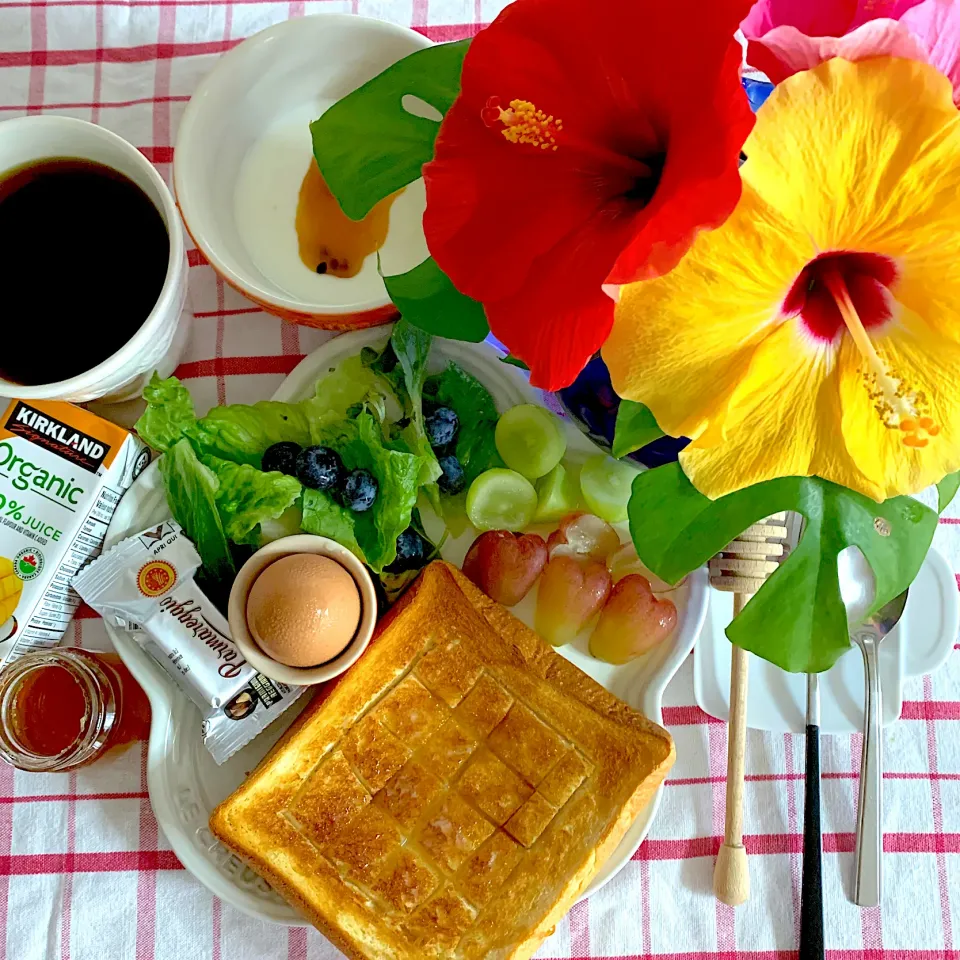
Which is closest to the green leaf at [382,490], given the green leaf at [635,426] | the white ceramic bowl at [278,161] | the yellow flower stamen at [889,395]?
the white ceramic bowl at [278,161]

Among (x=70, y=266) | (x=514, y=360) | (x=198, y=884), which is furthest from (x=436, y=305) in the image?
(x=198, y=884)

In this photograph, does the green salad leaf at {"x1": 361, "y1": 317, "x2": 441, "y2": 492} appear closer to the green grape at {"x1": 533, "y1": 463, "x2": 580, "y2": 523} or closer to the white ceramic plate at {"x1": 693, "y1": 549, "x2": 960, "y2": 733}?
the green grape at {"x1": 533, "y1": 463, "x2": 580, "y2": 523}

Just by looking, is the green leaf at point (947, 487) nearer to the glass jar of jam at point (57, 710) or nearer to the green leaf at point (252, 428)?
the green leaf at point (252, 428)

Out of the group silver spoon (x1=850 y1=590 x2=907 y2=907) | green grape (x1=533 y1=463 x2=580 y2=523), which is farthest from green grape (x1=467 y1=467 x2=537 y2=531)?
silver spoon (x1=850 y1=590 x2=907 y2=907)

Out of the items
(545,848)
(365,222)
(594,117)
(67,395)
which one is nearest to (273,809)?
(545,848)

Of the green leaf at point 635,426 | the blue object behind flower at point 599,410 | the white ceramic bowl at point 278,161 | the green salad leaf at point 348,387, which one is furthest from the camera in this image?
the green salad leaf at point 348,387

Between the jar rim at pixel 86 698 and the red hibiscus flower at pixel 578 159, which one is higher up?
the red hibiscus flower at pixel 578 159
